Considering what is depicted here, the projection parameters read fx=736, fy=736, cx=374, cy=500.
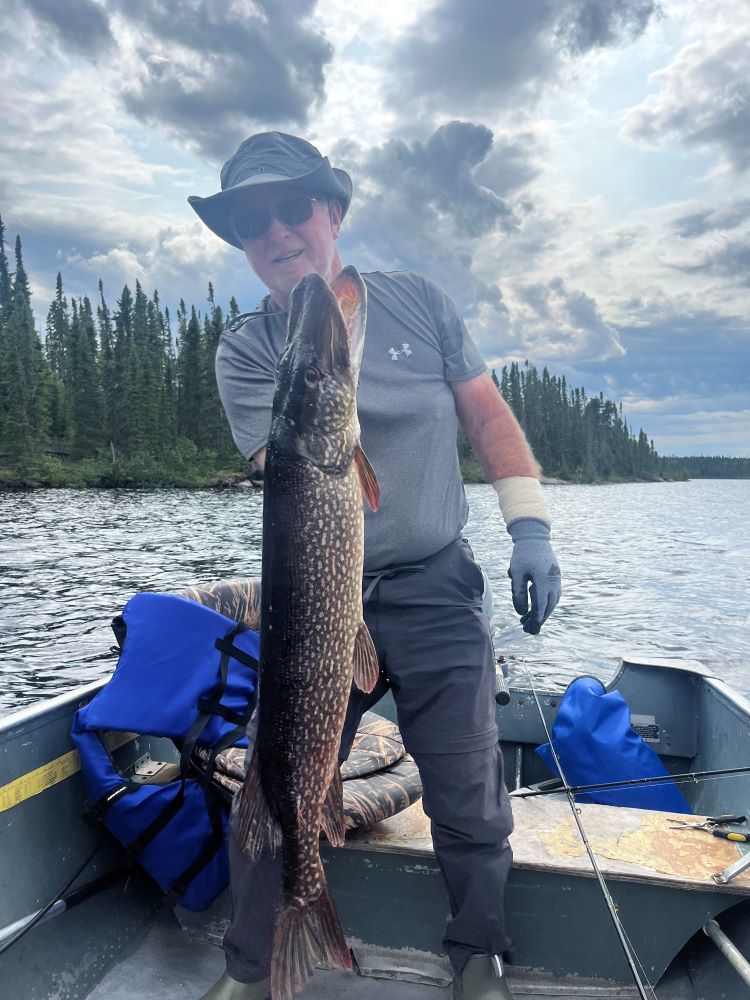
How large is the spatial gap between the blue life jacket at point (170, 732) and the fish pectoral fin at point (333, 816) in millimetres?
1023

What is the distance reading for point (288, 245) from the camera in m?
3.05

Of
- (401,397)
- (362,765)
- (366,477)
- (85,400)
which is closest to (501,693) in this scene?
(362,765)

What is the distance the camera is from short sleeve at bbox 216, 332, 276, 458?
10.6 ft

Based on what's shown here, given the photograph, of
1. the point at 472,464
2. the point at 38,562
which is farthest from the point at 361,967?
the point at 472,464

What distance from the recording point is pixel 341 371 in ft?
7.83

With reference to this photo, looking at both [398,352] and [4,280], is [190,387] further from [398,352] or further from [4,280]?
[398,352]

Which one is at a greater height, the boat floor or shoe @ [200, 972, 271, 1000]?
shoe @ [200, 972, 271, 1000]

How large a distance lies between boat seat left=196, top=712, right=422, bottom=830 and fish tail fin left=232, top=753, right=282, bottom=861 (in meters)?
0.63

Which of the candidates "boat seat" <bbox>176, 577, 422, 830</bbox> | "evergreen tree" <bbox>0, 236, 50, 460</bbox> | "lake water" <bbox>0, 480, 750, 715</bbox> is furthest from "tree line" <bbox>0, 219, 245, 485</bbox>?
"boat seat" <bbox>176, 577, 422, 830</bbox>

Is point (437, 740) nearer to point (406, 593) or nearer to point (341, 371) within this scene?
point (406, 593)

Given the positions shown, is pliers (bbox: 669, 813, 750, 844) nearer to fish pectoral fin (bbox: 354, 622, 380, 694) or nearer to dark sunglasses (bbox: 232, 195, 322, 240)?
fish pectoral fin (bbox: 354, 622, 380, 694)

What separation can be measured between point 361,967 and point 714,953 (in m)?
1.59

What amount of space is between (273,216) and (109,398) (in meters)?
72.7

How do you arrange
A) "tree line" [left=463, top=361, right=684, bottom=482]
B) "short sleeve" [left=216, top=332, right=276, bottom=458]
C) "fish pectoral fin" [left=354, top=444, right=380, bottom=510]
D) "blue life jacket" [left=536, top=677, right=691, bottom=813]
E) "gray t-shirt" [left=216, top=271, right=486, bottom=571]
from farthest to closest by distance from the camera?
"tree line" [left=463, top=361, right=684, bottom=482], "blue life jacket" [left=536, top=677, right=691, bottom=813], "short sleeve" [left=216, top=332, right=276, bottom=458], "gray t-shirt" [left=216, top=271, right=486, bottom=571], "fish pectoral fin" [left=354, top=444, right=380, bottom=510]
